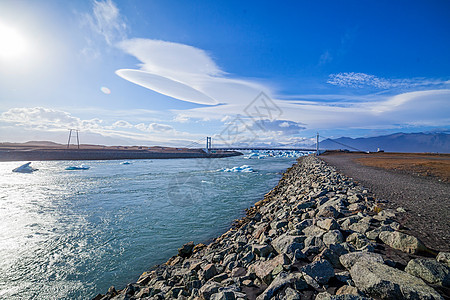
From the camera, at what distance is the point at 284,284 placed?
2.04 m

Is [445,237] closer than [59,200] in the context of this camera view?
Yes

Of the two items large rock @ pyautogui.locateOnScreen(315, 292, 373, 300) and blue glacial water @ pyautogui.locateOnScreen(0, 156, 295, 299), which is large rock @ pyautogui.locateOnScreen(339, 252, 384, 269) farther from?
blue glacial water @ pyautogui.locateOnScreen(0, 156, 295, 299)

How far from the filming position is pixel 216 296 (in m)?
2.19

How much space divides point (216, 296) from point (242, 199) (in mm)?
8191

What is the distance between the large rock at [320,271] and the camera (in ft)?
6.57

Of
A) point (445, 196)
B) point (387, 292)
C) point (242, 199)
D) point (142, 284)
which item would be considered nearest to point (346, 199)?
point (445, 196)

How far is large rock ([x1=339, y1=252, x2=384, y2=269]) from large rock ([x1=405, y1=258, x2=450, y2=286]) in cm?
24

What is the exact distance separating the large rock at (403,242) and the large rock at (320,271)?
101 cm

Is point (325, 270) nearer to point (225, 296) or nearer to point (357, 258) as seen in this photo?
point (357, 258)

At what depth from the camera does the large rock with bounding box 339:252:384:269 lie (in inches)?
84.1

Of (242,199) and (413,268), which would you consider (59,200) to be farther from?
(413,268)

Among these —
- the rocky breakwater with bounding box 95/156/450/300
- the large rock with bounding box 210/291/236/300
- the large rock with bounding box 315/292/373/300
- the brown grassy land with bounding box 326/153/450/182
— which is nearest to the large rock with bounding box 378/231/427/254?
the rocky breakwater with bounding box 95/156/450/300

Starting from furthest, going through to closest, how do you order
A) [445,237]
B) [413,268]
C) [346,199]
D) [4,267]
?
[346,199]
[4,267]
[445,237]
[413,268]

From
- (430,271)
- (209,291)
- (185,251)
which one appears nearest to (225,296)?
(209,291)
